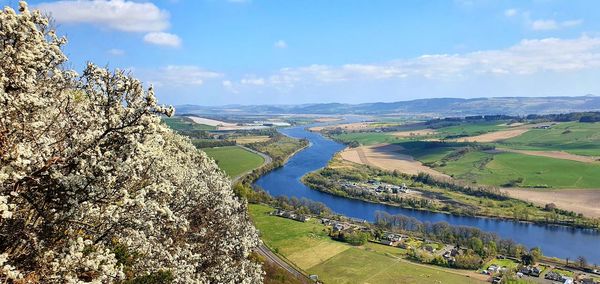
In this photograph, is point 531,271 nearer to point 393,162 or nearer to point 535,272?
point 535,272

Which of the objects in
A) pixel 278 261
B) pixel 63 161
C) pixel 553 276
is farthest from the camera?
pixel 278 261

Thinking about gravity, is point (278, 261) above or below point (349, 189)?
below

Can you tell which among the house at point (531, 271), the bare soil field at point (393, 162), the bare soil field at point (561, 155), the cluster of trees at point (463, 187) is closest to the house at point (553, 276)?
the house at point (531, 271)

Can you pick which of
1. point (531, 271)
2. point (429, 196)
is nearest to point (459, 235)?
point (531, 271)

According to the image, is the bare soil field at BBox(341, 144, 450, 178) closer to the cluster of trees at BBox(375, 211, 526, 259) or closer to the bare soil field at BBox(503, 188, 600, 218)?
the bare soil field at BBox(503, 188, 600, 218)

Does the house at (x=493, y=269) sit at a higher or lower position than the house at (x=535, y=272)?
lower

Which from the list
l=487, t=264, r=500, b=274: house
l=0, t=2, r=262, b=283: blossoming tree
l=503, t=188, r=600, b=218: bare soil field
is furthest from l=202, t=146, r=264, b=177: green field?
l=0, t=2, r=262, b=283: blossoming tree

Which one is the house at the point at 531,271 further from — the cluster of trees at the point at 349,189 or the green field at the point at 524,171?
the green field at the point at 524,171

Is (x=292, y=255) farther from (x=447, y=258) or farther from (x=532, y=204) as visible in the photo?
(x=532, y=204)
